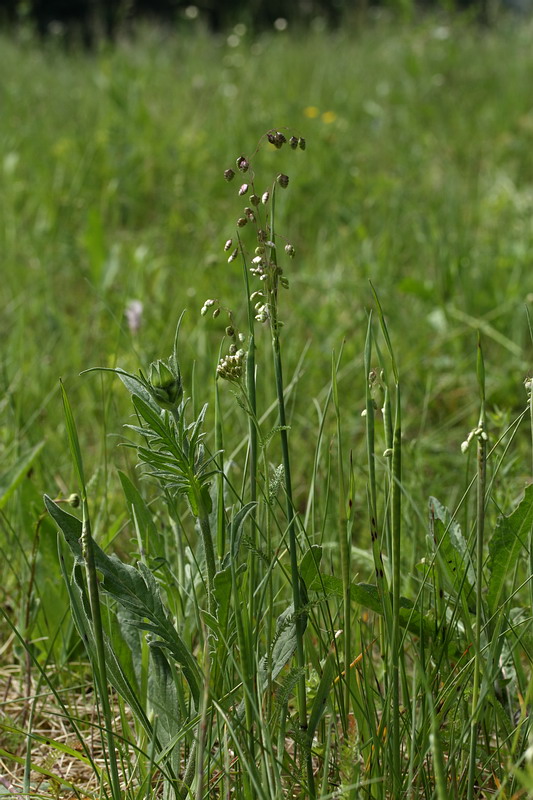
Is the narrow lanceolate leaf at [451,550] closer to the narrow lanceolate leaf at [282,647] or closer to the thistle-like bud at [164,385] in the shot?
the narrow lanceolate leaf at [282,647]

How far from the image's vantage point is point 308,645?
3.05 ft

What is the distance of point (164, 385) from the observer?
839 millimetres

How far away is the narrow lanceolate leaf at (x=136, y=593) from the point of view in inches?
34.5

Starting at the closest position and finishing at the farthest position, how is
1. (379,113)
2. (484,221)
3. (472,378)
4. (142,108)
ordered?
(472,378) → (484,221) → (142,108) → (379,113)

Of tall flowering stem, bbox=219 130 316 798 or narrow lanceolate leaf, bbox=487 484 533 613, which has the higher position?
tall flowering stem, bbox=219 130 316 798

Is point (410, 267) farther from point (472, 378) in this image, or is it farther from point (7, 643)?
point (7, 643)

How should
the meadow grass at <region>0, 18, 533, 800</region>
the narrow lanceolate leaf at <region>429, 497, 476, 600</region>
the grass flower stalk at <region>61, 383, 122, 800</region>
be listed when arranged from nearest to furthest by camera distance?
the grass flower stalk at <region>61, 383, 122, 800</region> → the meadow grass at <region>0, 18, 533, 800</region> → the narrow lanceolate leaf at <region>429, 497, 476, 600</region>

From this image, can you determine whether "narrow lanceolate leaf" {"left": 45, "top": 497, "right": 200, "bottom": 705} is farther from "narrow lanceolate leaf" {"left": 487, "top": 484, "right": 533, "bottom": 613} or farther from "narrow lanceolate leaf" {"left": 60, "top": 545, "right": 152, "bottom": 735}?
"narrow lanceolate leaf" {"left": 487, "top": 484, "right": 533, "bottom": 613}

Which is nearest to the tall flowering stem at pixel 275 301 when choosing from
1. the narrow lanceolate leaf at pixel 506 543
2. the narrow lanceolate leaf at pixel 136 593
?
the narrow lanceolate leaf at pixel 136 593

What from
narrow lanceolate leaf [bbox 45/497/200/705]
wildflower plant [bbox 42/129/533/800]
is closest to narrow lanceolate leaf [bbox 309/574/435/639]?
wildflower plant [bbox 42/129/533/800]

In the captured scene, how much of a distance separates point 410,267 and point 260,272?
85.7 inches

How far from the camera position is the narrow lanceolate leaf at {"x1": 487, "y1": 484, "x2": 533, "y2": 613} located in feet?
3.12

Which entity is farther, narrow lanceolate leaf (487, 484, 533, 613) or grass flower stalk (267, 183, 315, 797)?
narrow lanceolate leaf (487, 484, 533, 613)

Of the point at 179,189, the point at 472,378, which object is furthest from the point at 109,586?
the point at 179,189
